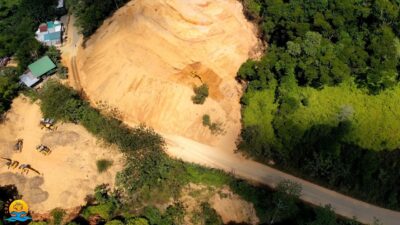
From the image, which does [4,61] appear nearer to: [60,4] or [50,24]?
[50,24]

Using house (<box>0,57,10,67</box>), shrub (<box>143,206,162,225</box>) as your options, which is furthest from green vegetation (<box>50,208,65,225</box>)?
house (<box>0,57,10,67</box>)

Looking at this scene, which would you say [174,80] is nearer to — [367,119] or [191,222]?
[191,222]

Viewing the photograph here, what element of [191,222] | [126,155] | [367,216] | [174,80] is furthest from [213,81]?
[367,216]

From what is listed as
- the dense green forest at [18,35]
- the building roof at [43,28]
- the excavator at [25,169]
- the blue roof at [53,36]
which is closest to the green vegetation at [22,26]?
the dense green forest at [18,35]

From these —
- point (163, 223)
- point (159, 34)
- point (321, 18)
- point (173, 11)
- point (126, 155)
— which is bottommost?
point (163, 223)

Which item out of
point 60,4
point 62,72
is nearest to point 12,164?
point 62,72

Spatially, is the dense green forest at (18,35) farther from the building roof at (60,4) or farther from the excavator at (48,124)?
the excavator at (48,124)

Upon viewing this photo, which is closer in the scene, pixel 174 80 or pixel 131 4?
pixel 174 80
